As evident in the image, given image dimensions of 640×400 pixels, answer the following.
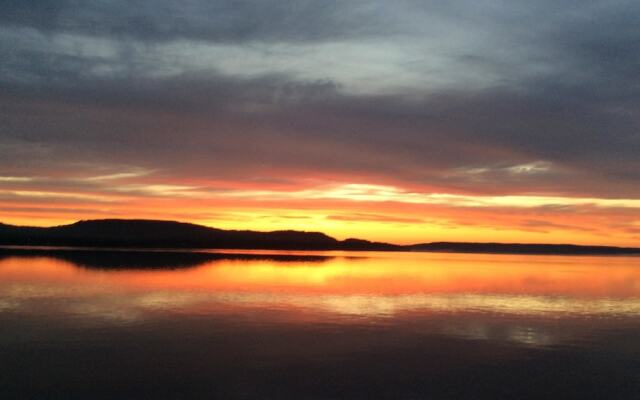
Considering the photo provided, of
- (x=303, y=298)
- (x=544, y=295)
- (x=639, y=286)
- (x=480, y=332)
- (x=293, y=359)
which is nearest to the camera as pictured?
(x=293, y=359)

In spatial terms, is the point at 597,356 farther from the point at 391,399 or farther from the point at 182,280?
the point at 182,280

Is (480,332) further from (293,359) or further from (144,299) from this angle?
(144,299)

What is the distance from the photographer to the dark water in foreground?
544 inches

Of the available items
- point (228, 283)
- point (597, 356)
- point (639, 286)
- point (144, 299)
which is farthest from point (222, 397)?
point (639, 286)

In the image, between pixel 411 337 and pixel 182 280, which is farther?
pixel 182 280

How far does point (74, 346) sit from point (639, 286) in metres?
41.3

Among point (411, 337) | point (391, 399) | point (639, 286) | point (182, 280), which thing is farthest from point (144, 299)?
point (639, 286)

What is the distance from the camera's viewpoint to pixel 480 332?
71.0ft

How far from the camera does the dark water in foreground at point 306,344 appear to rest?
45.4ft

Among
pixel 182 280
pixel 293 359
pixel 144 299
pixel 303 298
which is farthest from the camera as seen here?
pixel 182 280

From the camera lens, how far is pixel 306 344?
18484 mm

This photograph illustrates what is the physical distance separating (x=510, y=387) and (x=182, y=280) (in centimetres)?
2779

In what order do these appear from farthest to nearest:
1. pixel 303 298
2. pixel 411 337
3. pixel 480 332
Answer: pixel 303 298 < pixel 480 332 < pixel 411 337

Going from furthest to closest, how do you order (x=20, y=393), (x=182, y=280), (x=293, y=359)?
(x=182, y=280)
(x=293, y=359)
(x=20, y=393)
